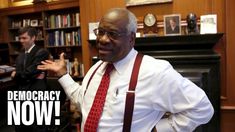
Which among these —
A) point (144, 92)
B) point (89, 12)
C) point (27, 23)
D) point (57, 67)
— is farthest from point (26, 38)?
point (144, 92)

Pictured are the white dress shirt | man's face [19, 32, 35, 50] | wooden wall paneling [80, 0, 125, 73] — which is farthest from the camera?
wooden wall paneling [80, 0, 125, 73]

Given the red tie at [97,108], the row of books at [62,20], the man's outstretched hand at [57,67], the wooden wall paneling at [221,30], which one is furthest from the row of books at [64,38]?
the red tie at [97,108]

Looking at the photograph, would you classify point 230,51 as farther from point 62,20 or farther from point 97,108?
point 62,20

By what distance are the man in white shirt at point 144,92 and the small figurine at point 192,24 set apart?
1778 mm

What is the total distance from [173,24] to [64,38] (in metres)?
2.42

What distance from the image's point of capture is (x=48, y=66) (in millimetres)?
1627

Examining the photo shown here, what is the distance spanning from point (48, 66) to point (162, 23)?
73.8 inches

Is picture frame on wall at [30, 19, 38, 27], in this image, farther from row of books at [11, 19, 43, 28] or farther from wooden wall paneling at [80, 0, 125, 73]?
wooden wall paneling at [80, 0, 125, 73]

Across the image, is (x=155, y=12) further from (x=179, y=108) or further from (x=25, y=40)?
(x=179, y=108)

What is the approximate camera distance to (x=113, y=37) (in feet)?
4.00

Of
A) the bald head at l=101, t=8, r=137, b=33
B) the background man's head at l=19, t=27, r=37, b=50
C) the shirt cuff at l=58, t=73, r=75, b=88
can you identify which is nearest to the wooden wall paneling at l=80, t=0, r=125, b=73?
the background man's head at l=19, t=27, r=37, b=50

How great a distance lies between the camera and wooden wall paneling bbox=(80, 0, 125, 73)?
3371mm

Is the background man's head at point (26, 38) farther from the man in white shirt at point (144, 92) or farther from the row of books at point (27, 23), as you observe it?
the man in white shirt at point (144, 92)

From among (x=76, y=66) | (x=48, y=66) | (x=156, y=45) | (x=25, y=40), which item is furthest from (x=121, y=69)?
(x=76, y=66)
